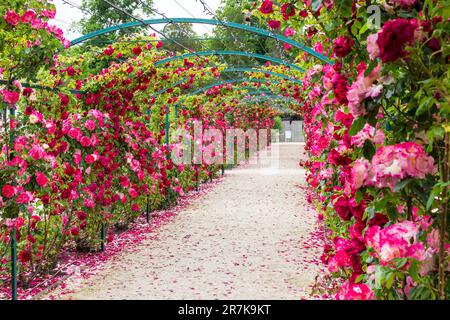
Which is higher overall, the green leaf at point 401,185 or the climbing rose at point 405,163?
the climbing rose at point 405,163

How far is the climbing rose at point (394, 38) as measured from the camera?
1429 millimetres

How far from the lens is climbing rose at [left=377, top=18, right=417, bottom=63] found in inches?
56.2

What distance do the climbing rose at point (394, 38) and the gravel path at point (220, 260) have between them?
2950 millimetres

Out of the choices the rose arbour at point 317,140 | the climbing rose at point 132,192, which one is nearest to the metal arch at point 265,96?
the rose arbour at point 317,140

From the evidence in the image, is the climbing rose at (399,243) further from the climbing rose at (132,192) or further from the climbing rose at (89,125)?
the climbing rose at (132,192)

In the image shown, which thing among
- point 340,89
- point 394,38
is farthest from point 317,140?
point 394,38

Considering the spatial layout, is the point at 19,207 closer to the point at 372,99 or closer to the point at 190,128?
the point at 372,99

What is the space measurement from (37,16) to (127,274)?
98.3 inches

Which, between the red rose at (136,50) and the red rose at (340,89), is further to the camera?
the red rose at (136,50)

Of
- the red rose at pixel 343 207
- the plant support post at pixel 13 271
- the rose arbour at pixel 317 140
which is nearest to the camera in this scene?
the rose arbour at pixel 317 140

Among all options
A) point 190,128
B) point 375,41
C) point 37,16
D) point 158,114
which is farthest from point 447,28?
point 190,128

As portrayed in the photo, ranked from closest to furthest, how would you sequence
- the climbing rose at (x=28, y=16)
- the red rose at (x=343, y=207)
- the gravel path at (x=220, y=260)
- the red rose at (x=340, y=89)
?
the red rose at (x=340, y=89) < the red rose at (x=343, y=207) < the climbing rose at (x=28, y=16) < the gravel path at (x=220, y=260)

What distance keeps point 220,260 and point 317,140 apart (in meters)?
1.66

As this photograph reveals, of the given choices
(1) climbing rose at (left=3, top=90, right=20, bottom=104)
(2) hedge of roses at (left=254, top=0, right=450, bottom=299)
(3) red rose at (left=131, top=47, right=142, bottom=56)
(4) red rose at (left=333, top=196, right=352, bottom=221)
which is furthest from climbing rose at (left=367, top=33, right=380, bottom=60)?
(3) red rose at (left=131, top=47, right=142, bottom=56)
